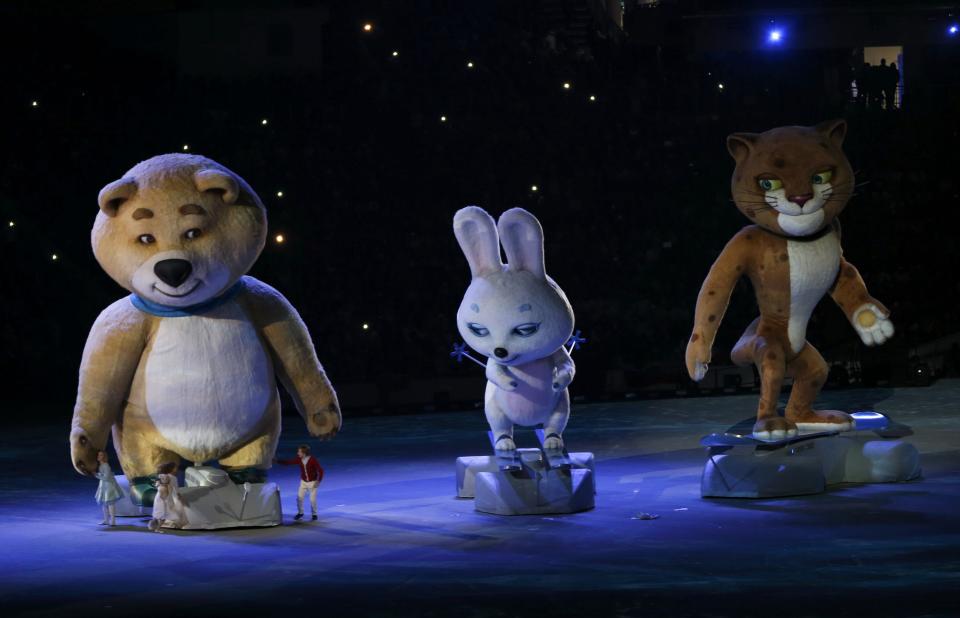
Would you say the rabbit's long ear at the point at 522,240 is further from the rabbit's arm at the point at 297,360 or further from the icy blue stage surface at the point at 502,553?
the icy blue stage surface at the point at 502,553

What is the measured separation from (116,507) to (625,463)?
12.0 ft

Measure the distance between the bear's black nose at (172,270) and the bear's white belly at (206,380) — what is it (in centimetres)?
35

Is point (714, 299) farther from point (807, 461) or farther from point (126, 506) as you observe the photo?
point (126, 506)

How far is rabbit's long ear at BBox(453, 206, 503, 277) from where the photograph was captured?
30.0ft

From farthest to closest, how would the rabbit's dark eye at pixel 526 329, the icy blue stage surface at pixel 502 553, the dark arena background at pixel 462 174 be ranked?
the dark arena background at pixel 462 174 < the rabbit's dark eye at pixel 526 329 < the icy blue stage surface at pixel 502 553

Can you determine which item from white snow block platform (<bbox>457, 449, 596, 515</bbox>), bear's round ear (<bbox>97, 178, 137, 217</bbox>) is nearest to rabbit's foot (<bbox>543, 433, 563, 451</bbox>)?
white snow block platform (<bbox>457, 449, 596, 515</bbox>)

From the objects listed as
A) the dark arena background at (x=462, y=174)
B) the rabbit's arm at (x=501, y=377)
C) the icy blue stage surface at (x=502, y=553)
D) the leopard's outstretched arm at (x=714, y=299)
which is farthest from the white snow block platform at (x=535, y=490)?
the dark arena background at (x=462, y=174)

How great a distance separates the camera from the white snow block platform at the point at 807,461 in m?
8.98

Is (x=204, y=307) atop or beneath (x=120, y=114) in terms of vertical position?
beneath

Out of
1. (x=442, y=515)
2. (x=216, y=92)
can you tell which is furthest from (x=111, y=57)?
(x=442, y=515)

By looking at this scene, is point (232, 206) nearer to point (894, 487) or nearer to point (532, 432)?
point (894, 487)

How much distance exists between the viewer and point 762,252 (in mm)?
9531

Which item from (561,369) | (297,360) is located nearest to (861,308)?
(561,369)

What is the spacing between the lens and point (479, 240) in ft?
30.0
